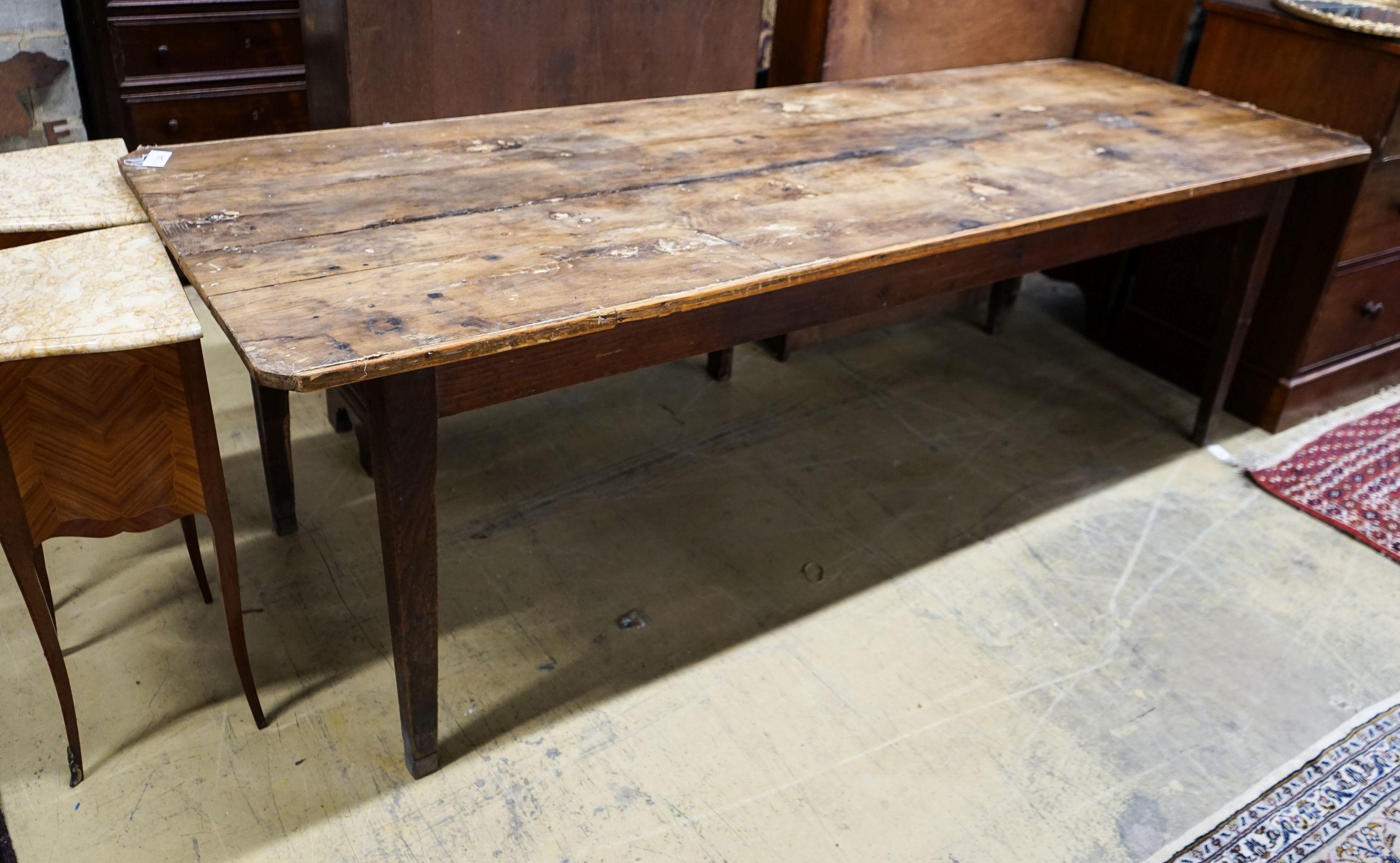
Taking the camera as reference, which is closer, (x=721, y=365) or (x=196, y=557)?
(x=196, y=557)

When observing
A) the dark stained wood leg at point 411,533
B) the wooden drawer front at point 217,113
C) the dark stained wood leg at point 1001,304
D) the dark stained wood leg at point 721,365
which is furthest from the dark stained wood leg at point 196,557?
the dark stained wood leg at point 1001,304

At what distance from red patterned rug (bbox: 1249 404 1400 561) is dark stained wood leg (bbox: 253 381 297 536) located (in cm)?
213

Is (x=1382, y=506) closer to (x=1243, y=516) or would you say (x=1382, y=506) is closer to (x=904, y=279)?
(x=1243, y=516)

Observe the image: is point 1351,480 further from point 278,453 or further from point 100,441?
point 100,441

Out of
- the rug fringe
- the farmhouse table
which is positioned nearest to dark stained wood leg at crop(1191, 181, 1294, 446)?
the farmhouse table

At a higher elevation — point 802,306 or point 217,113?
point 802,306

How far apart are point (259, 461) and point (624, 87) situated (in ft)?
3.72

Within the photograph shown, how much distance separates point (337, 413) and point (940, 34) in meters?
1.69

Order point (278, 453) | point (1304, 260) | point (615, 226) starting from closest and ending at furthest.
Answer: point (615, 226) → point (278, 453) → point (1304, 260)

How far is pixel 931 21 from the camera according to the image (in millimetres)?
2689

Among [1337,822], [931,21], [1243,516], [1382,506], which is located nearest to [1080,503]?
[1243,516]

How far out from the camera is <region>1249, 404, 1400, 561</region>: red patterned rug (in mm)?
2459

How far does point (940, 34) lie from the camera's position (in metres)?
2.72

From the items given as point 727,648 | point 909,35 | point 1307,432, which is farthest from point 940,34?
point 727,648
